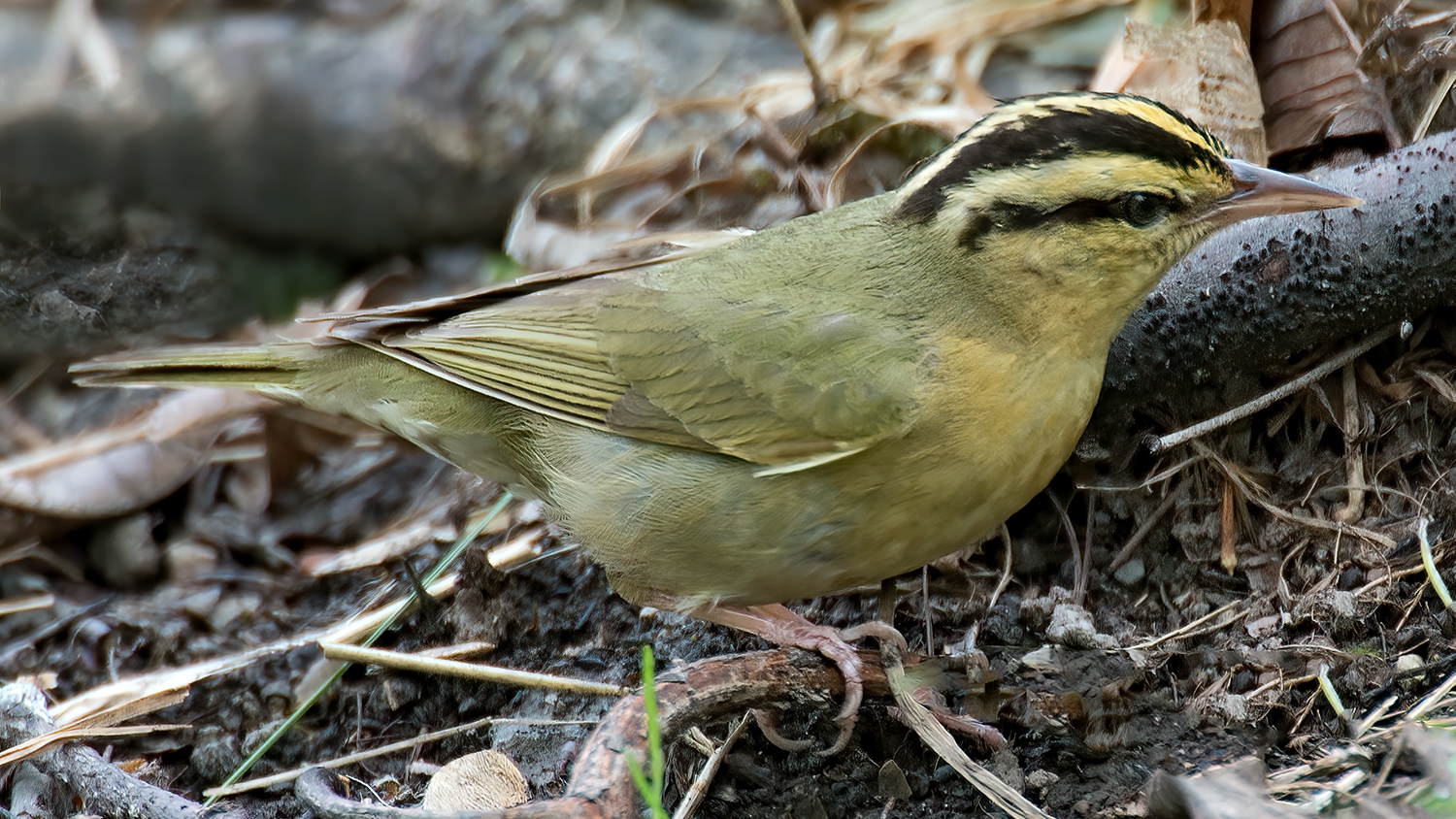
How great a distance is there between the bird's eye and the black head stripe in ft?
0.36

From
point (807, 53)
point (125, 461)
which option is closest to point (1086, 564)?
point (807, 53)

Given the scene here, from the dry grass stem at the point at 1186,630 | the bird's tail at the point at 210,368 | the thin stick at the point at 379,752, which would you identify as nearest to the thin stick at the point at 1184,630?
the dry grass stem at the point at 1186,630

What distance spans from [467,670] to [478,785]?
2.18 feet

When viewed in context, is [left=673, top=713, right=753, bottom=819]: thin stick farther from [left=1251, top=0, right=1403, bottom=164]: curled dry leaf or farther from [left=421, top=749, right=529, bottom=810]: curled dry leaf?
[left=1251, top=0, right=1403, bottom=164]: curled dry leaf

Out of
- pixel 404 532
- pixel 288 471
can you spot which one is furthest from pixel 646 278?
pixel 288 471

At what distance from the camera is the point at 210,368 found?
15.2 feet

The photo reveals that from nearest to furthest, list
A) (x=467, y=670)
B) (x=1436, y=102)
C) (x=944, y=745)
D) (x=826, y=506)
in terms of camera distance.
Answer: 1. (x=944, y=745)
2. (x=826, y=506)
3. (x=1436, y=102)
4. (x=467, y=670)

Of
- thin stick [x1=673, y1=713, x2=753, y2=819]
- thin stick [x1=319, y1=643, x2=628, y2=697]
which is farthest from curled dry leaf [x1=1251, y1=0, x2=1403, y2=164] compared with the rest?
thin stick [x1=319, y1=643, x2=628, y2=697]

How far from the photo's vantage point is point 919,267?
393 cm

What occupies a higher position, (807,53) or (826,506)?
(807,53)

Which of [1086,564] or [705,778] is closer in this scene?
[705,778]

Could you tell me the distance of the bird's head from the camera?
3537 mm

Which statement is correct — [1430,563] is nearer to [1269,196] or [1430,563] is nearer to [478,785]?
[1269,196]

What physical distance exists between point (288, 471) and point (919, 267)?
10.9 ft
